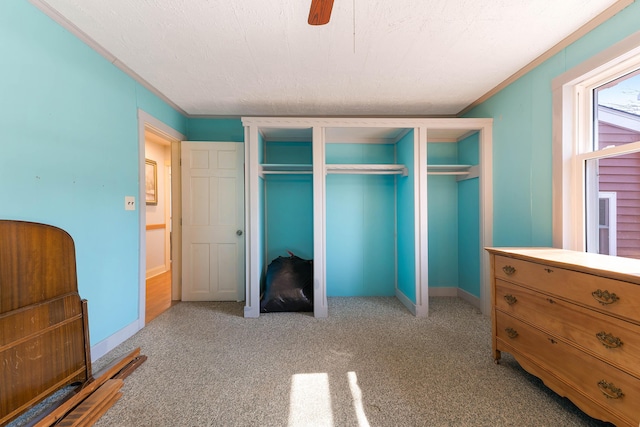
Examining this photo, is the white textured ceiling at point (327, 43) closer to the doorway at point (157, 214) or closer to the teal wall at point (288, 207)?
the teal wall at point (288, 207)

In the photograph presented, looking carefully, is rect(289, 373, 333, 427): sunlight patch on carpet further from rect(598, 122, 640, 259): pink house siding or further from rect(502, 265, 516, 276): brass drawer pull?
rect(598, 122, 640, 259): pink house siding

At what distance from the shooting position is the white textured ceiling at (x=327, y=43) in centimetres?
155

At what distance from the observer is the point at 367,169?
115 inches

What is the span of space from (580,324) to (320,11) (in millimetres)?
1986

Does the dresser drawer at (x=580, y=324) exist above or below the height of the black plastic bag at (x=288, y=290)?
above

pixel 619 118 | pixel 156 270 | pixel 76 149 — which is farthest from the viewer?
pixel 156 270

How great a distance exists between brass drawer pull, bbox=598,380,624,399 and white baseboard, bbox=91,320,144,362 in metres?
3.12

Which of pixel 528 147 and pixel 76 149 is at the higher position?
pixel 528 147

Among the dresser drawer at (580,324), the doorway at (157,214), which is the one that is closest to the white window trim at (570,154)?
the dresser drawer at (580,324)

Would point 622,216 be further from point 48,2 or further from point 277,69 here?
point 48,2

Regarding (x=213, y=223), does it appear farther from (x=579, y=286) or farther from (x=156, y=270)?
(x=579, y=286)

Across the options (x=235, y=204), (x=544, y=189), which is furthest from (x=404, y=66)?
(x=235, y=204)

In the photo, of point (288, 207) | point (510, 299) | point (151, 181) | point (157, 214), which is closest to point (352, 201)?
point (288, 207)

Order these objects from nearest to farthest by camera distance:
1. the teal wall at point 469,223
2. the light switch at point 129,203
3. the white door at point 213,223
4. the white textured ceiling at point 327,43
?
the white textured ceiling at point 327,43, the light switch at point 129,203, the teal wall at point 469,223, the white door at point 213,223
